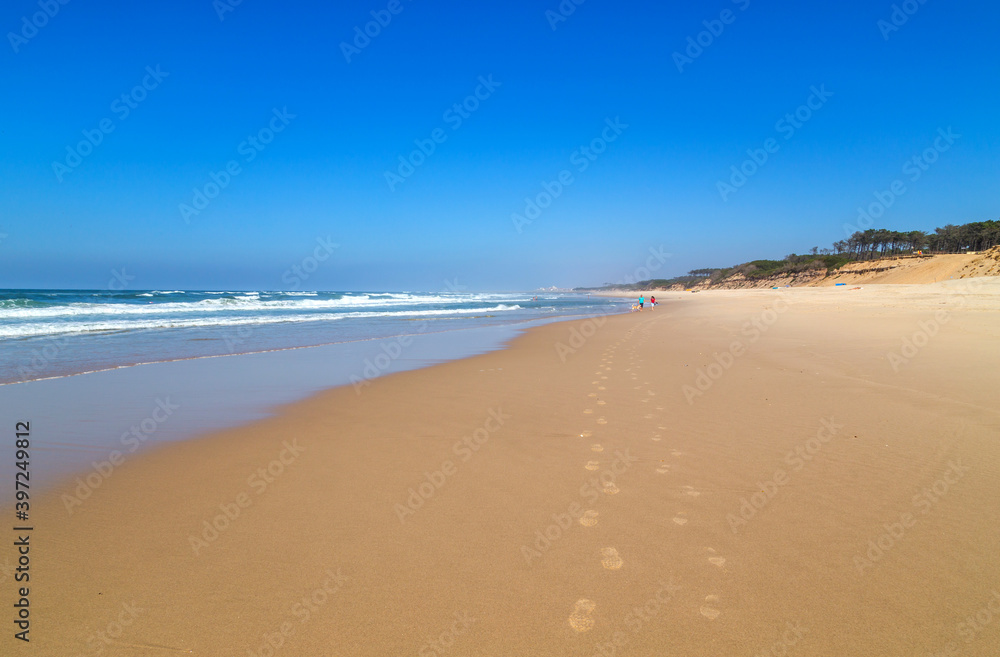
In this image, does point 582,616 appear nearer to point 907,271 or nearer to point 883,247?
point 907,271

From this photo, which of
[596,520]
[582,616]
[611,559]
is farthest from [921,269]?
[582,616]

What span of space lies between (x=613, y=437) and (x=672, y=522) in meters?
1.99

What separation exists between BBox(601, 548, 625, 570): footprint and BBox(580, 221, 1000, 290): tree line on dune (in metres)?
81.2

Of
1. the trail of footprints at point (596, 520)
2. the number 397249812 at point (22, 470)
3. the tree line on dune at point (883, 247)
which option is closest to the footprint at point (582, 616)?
the trail of footprints at point (596, 520)

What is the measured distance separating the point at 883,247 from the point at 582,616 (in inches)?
4706

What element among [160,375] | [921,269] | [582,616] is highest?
[921,269]

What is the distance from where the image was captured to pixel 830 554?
2.93 metres

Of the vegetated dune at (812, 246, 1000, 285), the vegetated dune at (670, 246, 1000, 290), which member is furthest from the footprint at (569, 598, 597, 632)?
the vegetated dune at (812, 246, 1000, 285)

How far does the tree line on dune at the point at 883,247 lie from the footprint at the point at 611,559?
8122 cm

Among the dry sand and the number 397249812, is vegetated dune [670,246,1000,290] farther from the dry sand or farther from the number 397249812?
the number 397249812

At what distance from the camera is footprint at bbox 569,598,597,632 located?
93.7 inches

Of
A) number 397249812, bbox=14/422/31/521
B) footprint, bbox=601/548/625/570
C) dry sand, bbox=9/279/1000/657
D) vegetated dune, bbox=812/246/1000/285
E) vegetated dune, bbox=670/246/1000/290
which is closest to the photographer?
dry sand, bbox=9/279/1000/657

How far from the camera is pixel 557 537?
3.24 meters

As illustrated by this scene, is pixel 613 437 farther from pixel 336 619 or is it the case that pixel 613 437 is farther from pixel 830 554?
pixel 336 619
